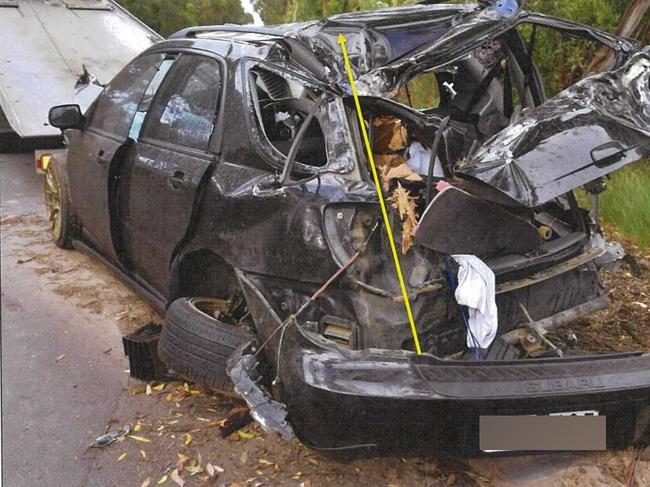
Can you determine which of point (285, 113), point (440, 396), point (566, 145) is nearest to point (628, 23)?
point (285, 113)

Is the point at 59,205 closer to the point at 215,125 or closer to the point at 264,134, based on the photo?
the point at 215,125

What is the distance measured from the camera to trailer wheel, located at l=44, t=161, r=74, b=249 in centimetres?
Answer: 501

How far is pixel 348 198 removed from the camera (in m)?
2.51

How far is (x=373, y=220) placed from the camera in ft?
8.20

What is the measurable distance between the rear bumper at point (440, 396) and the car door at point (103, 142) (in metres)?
2.35

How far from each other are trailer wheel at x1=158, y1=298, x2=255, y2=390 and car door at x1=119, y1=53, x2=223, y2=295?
1.50ft

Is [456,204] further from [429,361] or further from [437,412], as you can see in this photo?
[437,412]

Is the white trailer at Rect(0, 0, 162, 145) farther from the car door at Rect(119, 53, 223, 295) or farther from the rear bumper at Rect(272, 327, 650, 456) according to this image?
Result: the rear bumper at Rect(272, 327, 650, 456)

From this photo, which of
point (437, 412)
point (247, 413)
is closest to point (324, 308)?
point (437, 412)

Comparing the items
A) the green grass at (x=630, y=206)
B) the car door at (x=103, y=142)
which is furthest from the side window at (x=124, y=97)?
the green grass at (x=630, y=206)

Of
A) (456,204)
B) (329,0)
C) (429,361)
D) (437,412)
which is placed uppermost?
(329,0)

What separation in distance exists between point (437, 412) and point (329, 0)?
838cm

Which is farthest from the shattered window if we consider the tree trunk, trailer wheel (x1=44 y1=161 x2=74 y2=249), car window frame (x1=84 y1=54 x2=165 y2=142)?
the tree trunk

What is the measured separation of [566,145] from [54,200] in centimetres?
443
